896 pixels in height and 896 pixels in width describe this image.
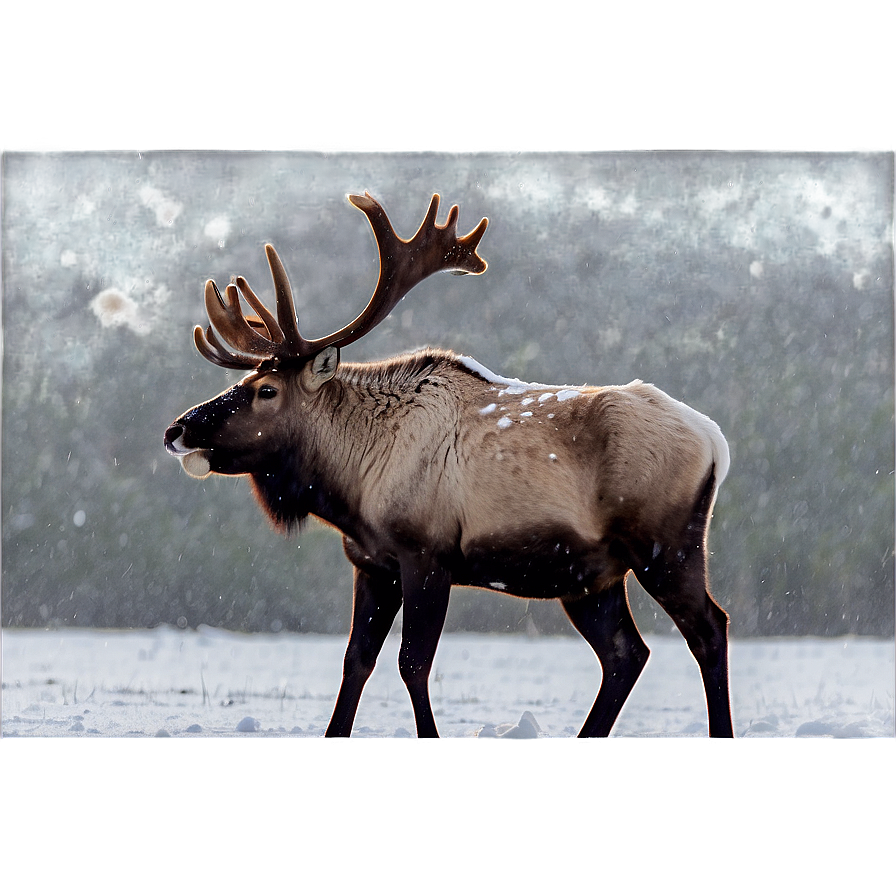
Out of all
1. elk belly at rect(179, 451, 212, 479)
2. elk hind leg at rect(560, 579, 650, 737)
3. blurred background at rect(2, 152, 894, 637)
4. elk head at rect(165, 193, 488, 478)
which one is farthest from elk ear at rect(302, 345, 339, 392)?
blurred background at rect(2, 152, 894, 637)

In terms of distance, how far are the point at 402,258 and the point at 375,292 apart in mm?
154

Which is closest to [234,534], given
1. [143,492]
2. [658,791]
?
[143,492]

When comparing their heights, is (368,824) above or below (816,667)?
above

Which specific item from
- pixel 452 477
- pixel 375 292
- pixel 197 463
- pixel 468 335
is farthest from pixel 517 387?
pixel 468 335

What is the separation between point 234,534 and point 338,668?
5.09ft

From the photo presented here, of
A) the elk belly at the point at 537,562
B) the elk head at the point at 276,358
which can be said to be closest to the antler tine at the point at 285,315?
the elk head at the point at 276,358

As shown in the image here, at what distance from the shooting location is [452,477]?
3205mm

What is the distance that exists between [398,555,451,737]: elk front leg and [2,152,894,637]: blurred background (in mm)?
3268

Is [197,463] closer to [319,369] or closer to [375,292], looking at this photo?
[319,369]

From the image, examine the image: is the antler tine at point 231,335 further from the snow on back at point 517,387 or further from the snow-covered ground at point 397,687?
the snow-covered ground at point 397,687

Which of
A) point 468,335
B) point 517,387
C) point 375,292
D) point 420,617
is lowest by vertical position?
point 420,617

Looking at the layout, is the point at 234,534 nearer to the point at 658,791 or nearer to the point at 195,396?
the point at 195,396

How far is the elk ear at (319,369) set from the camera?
333 cm

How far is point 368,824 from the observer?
8.23 ft
